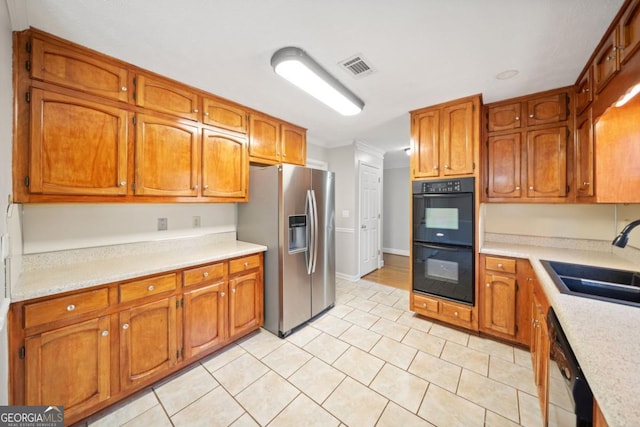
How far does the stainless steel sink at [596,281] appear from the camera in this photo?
53.3 inches

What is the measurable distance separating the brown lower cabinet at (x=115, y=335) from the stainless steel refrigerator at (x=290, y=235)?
401mm

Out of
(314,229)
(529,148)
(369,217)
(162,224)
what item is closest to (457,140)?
(529,148)

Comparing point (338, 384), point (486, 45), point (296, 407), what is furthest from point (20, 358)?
point (486, 45)

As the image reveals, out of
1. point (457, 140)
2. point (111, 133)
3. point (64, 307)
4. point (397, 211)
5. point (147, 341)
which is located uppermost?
point (457, 140)

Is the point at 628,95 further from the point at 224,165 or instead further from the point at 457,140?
the point at 224,165

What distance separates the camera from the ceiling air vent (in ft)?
5.55

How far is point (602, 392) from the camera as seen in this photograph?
61 centimetres

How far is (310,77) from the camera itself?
1.77m

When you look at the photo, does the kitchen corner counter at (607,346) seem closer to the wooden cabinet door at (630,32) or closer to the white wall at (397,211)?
the wooden cabinet door at (630,32)

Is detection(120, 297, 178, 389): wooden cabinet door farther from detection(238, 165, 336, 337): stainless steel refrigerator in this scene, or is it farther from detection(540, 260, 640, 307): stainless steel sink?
detection(540, 260, 640, 307): stainless steel sink

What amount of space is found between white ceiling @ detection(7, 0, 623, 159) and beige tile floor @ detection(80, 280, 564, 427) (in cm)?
238

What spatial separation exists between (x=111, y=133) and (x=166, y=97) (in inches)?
20.8

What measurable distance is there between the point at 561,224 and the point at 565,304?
6.35 feet

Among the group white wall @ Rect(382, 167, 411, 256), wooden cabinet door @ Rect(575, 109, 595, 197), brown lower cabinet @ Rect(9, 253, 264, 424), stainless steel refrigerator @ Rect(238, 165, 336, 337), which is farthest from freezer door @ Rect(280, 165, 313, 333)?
white wall @ Rect(382, 167, 411, 256)
